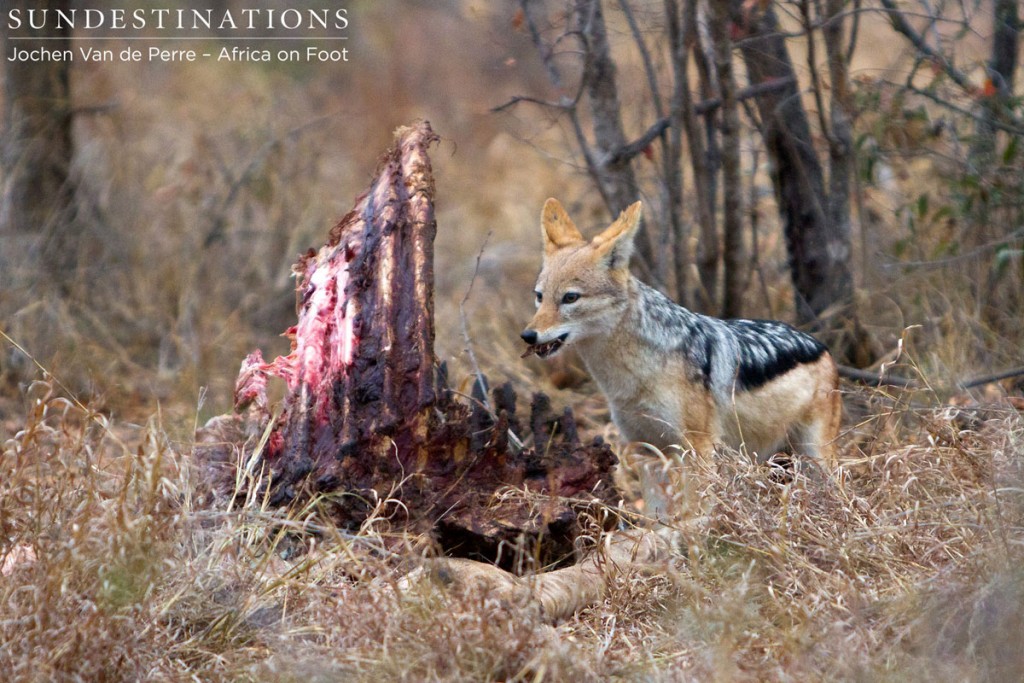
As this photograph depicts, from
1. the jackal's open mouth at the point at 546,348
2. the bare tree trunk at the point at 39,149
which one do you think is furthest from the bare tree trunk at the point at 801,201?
the bare tree trunk at the point at 39,149

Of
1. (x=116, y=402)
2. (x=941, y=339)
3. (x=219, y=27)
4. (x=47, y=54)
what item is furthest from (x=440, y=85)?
(x=941, y=339)

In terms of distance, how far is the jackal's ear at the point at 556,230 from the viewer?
20.3ft

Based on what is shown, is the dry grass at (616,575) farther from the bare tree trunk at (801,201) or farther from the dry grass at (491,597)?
the bare tree trunk at (801,201)

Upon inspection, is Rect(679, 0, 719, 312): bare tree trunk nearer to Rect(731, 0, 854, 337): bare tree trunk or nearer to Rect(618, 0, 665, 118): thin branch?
Rect(618, 0, 665, 118): thin branch

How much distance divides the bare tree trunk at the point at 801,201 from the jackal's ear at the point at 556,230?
2176mm

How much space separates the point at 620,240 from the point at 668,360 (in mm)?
688

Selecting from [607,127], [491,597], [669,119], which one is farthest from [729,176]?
[491,597]

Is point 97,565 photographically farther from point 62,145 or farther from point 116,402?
point 62,145

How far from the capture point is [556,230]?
626 cm

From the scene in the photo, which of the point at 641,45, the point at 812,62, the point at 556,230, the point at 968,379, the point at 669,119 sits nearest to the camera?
the point at 556,230

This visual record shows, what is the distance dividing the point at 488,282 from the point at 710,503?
6.17 meters

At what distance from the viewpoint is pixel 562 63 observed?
1007cm

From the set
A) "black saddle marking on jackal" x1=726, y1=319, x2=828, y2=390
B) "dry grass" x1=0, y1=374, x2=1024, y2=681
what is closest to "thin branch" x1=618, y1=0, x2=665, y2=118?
"black saddle marking on jackal" x1=726, y1=319, x2=828, y2=390

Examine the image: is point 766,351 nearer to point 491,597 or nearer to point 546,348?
point 546,348
